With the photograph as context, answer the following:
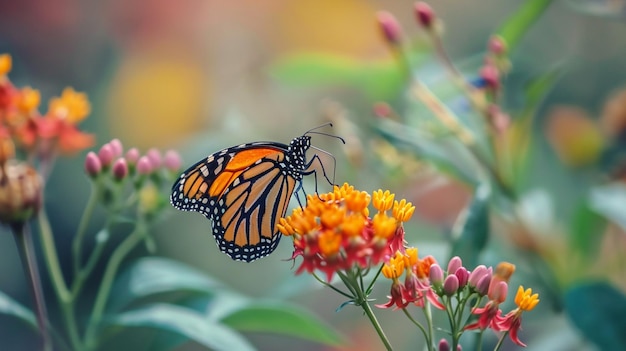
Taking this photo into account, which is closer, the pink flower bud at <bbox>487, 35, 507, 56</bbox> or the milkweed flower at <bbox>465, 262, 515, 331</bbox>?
the milkweed flower at <bbox>465, 262, 515, 331</bbox>

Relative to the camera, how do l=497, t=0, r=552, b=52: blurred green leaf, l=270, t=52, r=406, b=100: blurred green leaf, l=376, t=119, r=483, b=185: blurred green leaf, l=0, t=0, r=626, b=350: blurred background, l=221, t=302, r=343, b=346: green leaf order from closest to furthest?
l=221, t=302, r=343, b=346: green leaf, l=376, t=119, r=483, b=185: blurred green leaf, l=497, t=0, r=552, b=52: blurred green leaf, l=270, t=52, r=406, b=100: blurred green leaf, l=0, t=0, r=626, b=350: blurred background

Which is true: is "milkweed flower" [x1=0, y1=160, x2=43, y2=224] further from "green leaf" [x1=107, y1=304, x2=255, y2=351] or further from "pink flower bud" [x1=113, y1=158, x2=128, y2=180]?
"green leaf" [x1=107, y1=304, x2=255, y2=351]

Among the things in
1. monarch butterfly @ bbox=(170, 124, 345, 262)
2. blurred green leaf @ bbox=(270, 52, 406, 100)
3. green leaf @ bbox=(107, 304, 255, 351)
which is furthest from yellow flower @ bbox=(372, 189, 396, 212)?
blurred green leaf @ bbox=(270, 52, 406, 100)

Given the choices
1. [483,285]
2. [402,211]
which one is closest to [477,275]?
[483,285]

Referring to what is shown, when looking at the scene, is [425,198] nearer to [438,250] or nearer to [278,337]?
[438,250]

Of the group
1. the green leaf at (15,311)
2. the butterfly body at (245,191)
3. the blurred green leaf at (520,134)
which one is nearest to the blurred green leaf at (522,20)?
the blurred green leaf at (520,134)

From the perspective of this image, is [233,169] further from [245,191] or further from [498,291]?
[498,291]

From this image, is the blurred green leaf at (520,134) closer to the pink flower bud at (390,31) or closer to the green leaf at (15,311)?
the pink flower bud at (390,31)
